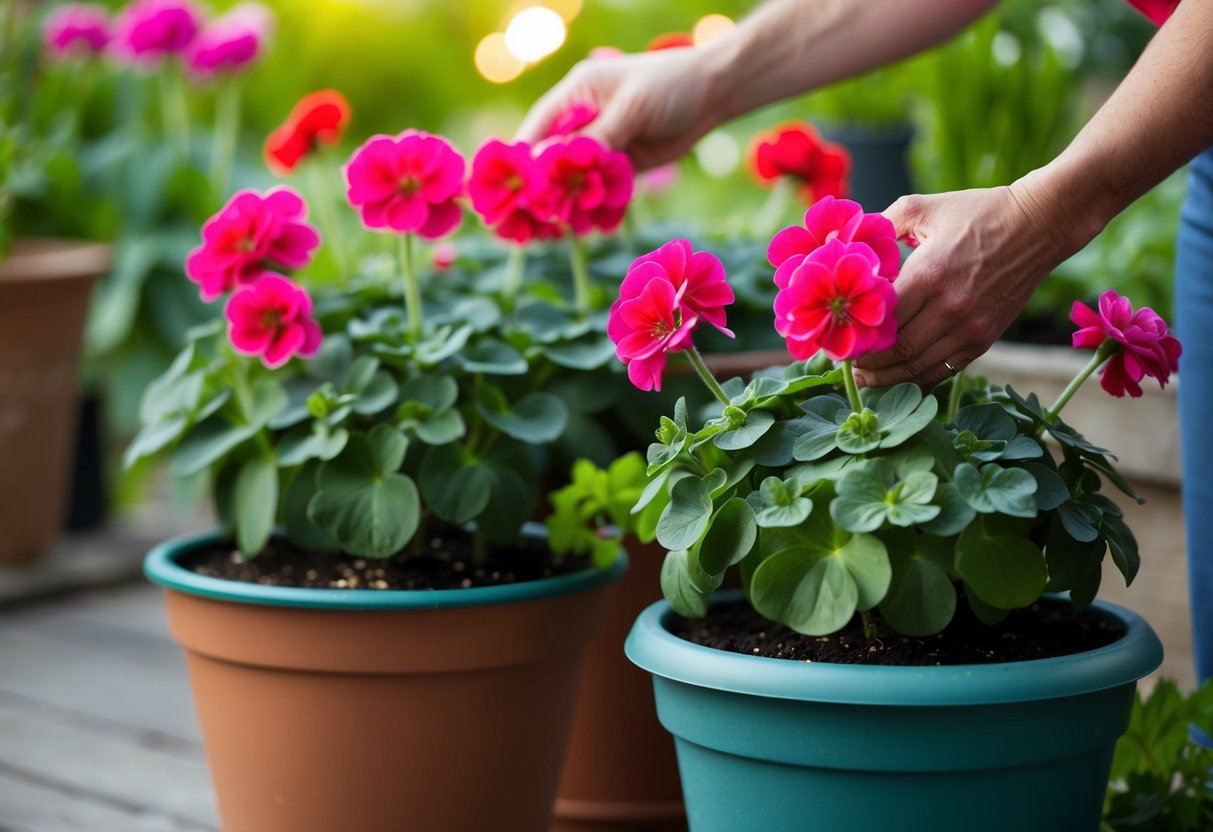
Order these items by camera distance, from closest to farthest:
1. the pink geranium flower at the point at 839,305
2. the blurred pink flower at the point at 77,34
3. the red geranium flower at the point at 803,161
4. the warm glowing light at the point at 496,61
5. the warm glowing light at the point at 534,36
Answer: the pink geranium flower at the point at 839,305 < the red geranium flower at the point at 803,161 < the blurred pink flower at the point at 77,34 < the warm glowing light at the point at 534,36 < the warm glowing light at the point at 496,61

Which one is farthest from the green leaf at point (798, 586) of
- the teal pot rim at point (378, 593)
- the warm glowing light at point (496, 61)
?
the warm glowing light at point (496, 61)

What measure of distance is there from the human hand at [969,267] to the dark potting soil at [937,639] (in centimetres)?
22

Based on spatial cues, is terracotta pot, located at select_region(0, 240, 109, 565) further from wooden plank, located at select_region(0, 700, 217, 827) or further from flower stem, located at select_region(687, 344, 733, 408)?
flower stem, located at select_region(687, 344, 733, 408)

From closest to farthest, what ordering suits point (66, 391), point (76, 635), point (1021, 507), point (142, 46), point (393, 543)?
point (1021, 507)
point (393, 543)
point (76, 635)
point (66, 391)
point (142, 46)

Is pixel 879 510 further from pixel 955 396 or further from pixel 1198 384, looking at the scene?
pixel 1198 384

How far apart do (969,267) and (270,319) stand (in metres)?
0.72

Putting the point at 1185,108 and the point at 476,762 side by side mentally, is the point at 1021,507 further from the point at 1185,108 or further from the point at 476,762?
the point at 476,762

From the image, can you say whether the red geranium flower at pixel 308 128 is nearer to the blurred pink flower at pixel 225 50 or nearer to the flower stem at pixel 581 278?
the flower stem at pixel 581 278

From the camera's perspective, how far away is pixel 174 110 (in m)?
3.37

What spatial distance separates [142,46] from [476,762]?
7.25 feet

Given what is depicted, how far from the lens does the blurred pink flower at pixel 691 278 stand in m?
1.08

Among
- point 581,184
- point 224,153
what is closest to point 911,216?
point 581,184

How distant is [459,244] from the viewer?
2.06 meters

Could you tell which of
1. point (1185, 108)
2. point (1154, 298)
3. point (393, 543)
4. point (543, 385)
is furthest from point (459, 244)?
point (1185, 108)
